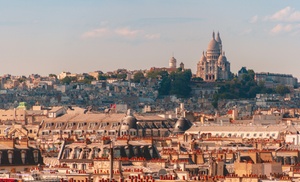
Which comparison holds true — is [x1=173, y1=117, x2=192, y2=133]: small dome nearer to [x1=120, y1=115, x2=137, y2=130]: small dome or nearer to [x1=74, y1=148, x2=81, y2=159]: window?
[x1=120, y1=115, x2=137, y2=130]: small dome

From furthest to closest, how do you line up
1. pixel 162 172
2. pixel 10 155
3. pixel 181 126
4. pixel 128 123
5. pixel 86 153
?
pixel 128 123 < pixel 181 126 < pixel 86 153 < pixel 10 155 < pixel 162 172

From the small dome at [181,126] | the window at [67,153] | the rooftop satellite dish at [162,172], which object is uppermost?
the rooftop satellite dish at [162,172]

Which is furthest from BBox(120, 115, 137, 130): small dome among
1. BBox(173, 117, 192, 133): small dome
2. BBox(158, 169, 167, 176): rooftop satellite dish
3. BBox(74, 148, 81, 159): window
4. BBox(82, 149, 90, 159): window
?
BBox(158, 169, 167, 176): rooftop satellite dish

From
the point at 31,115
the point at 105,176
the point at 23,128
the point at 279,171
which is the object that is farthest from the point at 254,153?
the point at 31,115

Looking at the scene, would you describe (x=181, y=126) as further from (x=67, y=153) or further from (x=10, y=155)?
(x=10, y=155)

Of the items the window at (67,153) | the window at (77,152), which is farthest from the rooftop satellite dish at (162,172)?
the window at (67,153)

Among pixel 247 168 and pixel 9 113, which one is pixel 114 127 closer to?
pixel 9 113

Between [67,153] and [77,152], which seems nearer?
[77,152]

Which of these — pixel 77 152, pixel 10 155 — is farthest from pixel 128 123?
pixel 10 155

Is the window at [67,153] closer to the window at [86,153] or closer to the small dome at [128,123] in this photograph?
the window at [86,153]
